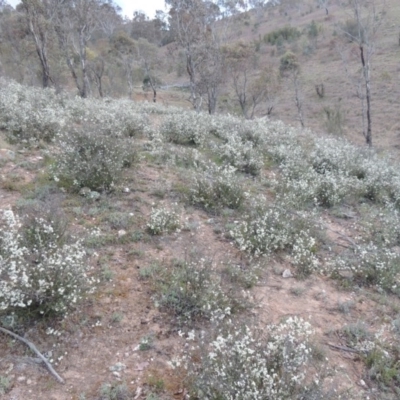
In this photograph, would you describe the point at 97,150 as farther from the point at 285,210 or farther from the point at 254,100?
the point at 254,100

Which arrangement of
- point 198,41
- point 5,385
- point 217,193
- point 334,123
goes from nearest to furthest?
point 5,385 → point 217,193 → point 198,41 → point 334,123

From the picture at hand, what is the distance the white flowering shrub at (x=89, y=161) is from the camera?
647cm

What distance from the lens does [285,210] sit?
661 cm

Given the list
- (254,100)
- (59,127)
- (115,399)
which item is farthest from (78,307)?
(254,100)

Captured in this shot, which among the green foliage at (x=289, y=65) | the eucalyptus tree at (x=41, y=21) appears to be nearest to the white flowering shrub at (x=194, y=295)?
the eucalyptus tree at (x=41, y=21)

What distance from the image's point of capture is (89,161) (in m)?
6.54

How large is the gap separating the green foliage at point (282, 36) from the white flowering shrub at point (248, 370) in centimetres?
5171

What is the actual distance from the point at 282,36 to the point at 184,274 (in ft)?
171

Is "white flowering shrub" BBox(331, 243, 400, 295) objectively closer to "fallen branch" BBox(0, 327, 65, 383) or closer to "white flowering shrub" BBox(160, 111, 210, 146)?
"fallen branch" BBox(0, 327, 65, 383)

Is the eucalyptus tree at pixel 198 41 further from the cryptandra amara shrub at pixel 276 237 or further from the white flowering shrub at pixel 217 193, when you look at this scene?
the cryptandra amara shrub at pixel 276 237

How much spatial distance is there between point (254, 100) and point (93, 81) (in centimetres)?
1538

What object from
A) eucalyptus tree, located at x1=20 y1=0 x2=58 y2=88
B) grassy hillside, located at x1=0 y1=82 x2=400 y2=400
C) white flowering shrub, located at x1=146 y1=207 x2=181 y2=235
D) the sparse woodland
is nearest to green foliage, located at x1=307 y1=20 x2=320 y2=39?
eucalyptus tree, located at x1=20 y1=0 x2=58 y2=88

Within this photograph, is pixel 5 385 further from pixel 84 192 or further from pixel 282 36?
pixel 282 36

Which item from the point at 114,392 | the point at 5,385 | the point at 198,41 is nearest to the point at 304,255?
the point at 114,392
